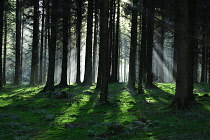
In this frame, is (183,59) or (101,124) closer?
(101,124)

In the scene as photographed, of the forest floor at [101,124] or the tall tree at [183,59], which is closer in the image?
the forest floor at [101,124]

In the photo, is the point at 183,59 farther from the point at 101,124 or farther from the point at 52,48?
the point at 52,48

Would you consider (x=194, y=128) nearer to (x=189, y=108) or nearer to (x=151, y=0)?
(x=189, y=108)

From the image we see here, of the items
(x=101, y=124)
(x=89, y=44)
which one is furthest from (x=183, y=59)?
(x=89, y=44)

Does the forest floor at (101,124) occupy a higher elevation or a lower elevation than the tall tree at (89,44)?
lower

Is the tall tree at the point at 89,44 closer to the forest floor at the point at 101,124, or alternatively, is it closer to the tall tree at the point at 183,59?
the forest floor at the point at 101,124

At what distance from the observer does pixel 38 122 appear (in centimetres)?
886

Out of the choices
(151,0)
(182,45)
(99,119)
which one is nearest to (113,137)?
(99,119)

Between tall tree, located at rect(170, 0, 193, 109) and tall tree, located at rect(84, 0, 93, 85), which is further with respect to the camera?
tall tree, located at rect(84, 0, 93, 85)

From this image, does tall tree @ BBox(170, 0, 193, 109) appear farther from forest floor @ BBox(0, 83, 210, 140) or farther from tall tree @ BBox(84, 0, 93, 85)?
tall tree @ BBox(84, 0, 93, 85)

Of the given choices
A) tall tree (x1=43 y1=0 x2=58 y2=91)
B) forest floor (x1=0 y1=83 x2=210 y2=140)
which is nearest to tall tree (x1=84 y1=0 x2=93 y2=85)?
tall tree (x1=43 y1=0 x2=58 y2=91)

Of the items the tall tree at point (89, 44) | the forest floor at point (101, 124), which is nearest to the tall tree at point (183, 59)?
the forest floor at point (101, 124)

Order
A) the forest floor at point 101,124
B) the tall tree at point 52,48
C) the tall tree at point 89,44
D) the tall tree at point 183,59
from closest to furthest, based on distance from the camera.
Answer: the forest floor at point 101,124, the tall tree at point 183,59, the tall tree at point 52,48, the tall tree at point 89,44

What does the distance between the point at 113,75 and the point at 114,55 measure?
8.74 feet
